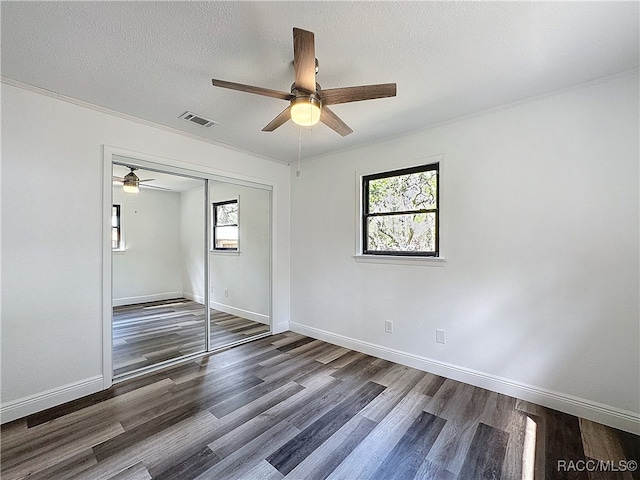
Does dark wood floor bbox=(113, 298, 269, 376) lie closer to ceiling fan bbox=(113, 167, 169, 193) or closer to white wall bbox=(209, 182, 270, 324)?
white wall bbox=(209, 182, 270, 324)

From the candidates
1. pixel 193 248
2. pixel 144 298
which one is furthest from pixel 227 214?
pixel 144 298

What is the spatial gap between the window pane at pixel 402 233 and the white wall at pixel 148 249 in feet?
7.99

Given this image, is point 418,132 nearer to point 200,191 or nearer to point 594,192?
point 594,192

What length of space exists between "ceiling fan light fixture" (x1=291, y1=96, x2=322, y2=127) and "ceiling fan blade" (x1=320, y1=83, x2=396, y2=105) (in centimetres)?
8

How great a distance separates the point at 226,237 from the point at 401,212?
2.31 meters

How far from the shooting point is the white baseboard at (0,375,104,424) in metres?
2.13

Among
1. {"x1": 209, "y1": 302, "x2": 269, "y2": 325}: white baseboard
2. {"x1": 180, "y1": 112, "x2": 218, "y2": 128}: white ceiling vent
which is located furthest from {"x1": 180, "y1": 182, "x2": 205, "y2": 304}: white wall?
{"x1": 180, "y1": 112, "x2": 218, "y2": 128}: white ceiling vent

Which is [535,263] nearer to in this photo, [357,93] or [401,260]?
[401,260]

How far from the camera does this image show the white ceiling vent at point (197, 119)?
275cm

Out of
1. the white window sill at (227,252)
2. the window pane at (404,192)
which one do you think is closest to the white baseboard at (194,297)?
the white window sill at (227,252)

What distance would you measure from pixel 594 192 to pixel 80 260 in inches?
169

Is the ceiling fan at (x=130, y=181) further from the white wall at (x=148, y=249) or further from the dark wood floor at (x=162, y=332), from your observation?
the dark wood floor at (x=162, y=332)

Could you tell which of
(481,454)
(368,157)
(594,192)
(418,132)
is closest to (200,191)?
(368,157)
